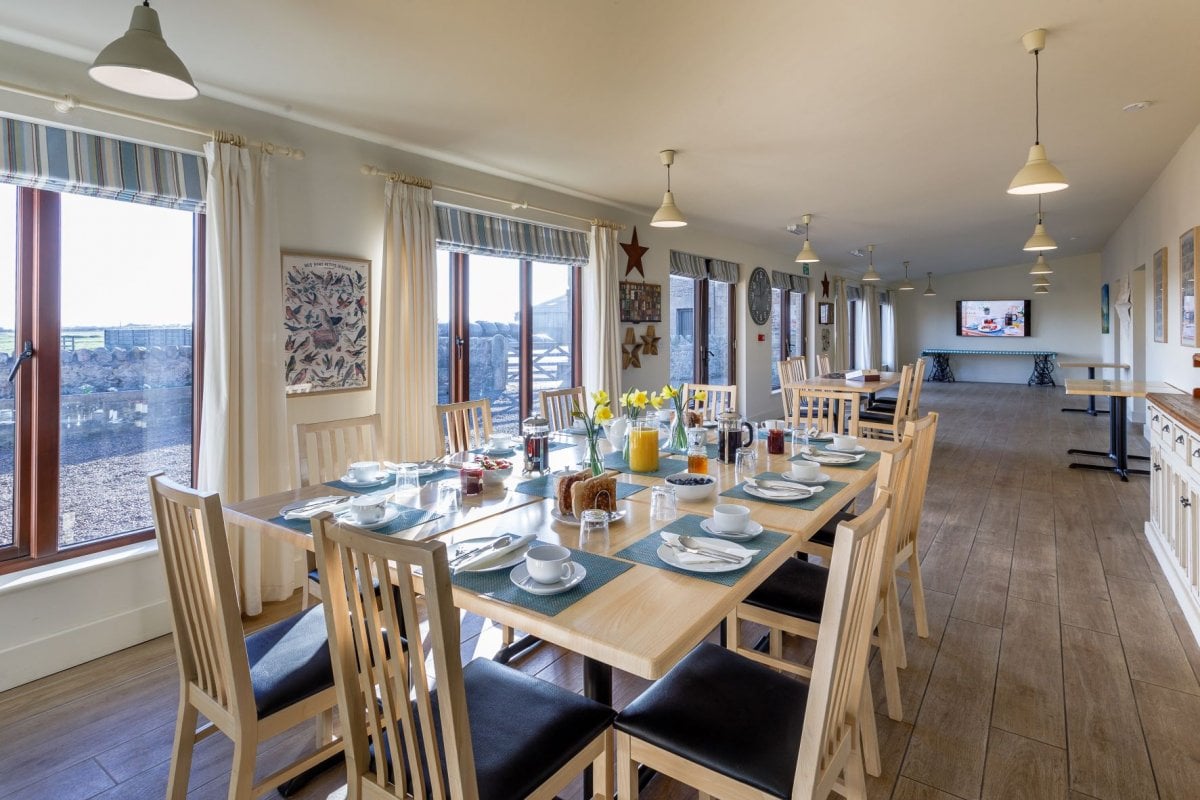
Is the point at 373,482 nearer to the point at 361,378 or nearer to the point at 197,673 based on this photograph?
the point at 197,673

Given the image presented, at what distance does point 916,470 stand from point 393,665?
186cm

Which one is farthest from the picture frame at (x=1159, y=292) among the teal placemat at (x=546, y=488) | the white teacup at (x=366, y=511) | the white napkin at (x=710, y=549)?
the white teacup at (x=366, y=511)

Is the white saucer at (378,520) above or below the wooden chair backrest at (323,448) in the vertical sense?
below

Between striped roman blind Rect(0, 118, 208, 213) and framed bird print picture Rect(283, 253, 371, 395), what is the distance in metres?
0.52

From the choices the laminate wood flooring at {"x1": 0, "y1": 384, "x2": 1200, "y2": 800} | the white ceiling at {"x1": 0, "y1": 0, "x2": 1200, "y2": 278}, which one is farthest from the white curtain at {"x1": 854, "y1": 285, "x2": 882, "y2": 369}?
the laminate wood flooring at {"x1": 0, "y1": 384, "x2": 1200, "y2": 800}

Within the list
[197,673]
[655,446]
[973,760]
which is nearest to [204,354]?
[197,673]

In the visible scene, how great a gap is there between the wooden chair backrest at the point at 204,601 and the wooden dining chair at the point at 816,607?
134 centimetres

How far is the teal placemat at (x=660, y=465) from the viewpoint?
234 centimetres

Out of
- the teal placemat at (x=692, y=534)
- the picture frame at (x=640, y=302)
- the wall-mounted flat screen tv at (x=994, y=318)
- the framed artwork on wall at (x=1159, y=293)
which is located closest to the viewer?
the teal placemat at (x=692, y=534)

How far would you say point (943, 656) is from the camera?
243 centimetres

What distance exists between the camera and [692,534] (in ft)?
5.42

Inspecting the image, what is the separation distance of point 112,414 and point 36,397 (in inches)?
10.9

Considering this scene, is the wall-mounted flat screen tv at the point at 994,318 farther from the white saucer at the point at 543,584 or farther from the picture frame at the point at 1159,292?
the white saucer at the point at 543,584

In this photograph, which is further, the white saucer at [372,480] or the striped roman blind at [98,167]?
the striped roman blind at [98,167]
